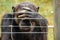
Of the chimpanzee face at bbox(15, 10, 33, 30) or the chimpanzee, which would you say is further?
the chimpanzee

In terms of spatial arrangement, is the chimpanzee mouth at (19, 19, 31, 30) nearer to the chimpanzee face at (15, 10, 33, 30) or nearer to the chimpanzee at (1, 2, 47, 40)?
the chimpanzee face at (15, 10, 33, 30)

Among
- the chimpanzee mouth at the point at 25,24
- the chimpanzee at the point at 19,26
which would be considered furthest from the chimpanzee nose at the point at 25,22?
the chimpanzee at the point at 19,26

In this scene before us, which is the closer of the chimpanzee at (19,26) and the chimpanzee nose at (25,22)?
the chimpanzee nose at (25,22)

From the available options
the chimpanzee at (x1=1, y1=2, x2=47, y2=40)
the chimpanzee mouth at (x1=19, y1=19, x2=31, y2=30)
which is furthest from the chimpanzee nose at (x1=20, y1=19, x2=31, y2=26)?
the chimpanzee at (x1=1, y1=2, x2=47, y2=40)

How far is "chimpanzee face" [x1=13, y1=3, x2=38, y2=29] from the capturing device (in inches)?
→ 59.6

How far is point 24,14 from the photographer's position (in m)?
1.56

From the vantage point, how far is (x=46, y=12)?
1956mm

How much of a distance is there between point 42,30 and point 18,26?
24 cm

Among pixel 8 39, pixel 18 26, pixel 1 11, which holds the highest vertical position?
pixel 1 11

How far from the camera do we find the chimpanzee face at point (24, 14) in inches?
59.6

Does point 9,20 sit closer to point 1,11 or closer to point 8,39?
point 8,39

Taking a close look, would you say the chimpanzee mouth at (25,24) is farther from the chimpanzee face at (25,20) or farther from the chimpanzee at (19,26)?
the chimpanzee at (19,26)

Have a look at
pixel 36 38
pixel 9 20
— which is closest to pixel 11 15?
pixel 9 20

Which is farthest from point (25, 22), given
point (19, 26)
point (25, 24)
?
point (19, 26)
